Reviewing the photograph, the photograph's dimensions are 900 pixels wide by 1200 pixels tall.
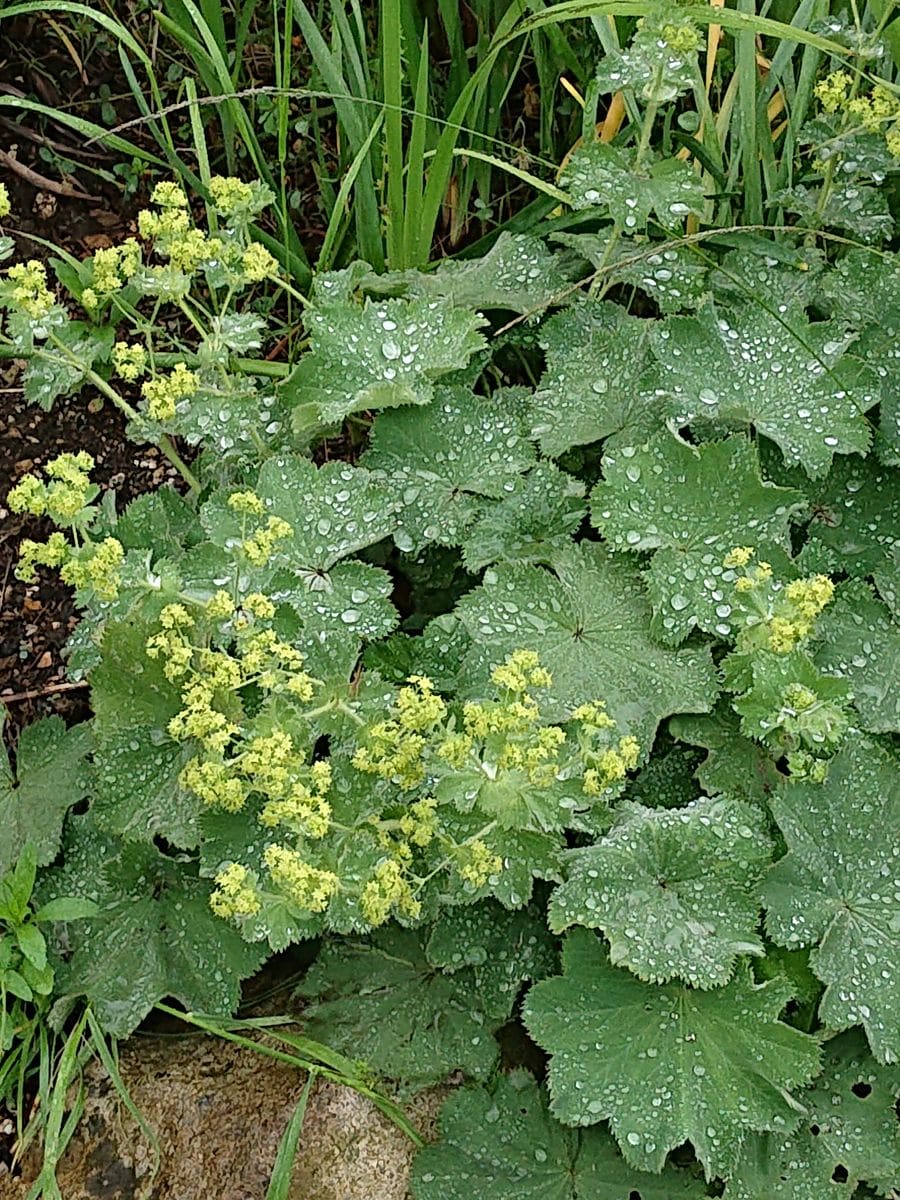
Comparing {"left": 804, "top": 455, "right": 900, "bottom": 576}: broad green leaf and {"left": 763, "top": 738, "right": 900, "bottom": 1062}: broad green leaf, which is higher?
{"left": 804, "top": 455, "right": 900, "bottom": 576}: broad green leaf

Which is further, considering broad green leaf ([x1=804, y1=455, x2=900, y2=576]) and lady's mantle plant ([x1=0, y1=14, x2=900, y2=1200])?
broad green leaf ([x1=804, y1=455, x2=900, y2=576])

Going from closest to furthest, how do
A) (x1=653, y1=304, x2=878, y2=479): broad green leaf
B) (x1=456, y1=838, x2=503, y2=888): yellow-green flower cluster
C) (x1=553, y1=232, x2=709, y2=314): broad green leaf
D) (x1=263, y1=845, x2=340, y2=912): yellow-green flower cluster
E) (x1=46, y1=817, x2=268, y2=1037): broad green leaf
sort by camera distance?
(x1=263, y1=845, x2=340, y2=912): yellow-green flower cluster → (x1=456, y1=838, x2=503, y2=888): yellow-green flower cluster → (x1=46, y1=817, x2=268, y2=1037): broad green leaf → (x1=653, y1=304, x2=878, y2=479): broad green leaf → (x1=553, y1=232, x2=709, y2=314): broad green leaf

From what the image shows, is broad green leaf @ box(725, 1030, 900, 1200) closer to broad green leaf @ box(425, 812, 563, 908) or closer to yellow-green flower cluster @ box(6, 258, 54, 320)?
broad green leaf @ box(425, 812, 563, 908)

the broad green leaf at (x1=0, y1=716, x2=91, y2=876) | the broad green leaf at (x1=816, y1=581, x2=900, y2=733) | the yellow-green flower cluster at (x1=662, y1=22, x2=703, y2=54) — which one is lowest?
the broad green leaf at (x1=0, y1=716, x2=91, y2=876)

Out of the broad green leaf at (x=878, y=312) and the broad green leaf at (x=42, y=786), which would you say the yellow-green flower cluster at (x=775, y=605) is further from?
the broad green leaf at (x=42, y=786)

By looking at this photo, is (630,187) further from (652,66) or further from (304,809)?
(304,809)

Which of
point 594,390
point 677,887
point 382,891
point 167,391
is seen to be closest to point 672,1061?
point 677,887

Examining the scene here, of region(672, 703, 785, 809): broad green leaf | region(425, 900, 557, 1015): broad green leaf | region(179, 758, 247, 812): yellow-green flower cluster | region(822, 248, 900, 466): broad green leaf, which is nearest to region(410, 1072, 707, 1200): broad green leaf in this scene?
region(425, 900, 557, 1015): broad green leaf

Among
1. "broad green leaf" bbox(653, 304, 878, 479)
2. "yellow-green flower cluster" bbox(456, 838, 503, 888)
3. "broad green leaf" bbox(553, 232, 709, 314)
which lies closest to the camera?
"yellow-green flower cluster" bbox(456, 838, 503, 888)

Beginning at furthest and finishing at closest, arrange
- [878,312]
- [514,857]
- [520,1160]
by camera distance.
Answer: [878,312] → [520,1160] → [514,857]
